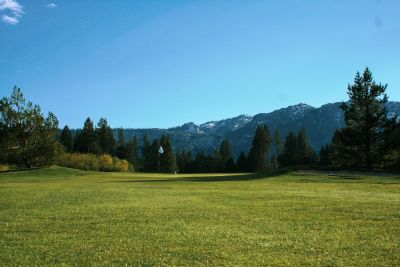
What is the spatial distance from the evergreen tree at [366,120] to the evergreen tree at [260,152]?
59.5 metres

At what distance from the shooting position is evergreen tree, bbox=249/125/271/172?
116 metres

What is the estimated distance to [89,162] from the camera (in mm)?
95000

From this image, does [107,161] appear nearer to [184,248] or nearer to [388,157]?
[388,157]

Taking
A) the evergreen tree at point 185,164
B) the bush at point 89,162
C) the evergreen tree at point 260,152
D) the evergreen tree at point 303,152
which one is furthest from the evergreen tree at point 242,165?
the bush at point 89,162

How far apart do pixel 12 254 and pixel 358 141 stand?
50.3 m

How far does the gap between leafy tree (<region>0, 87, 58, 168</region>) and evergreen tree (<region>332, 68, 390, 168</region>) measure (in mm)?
40712

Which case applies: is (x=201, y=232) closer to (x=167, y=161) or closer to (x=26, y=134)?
(x=26, y=134)

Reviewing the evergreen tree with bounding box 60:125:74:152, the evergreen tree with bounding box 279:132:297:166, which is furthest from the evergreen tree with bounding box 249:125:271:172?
the evergreen tree with bounding box 60:125:74:152

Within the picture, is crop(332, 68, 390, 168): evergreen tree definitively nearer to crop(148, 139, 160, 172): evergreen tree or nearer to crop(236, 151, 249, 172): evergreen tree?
crop(236, 151, 249, 172): evergreen tree

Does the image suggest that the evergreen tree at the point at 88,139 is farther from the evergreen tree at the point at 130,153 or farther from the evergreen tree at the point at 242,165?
the evergreen tree at the point at 242,165

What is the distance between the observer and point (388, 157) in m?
54.8

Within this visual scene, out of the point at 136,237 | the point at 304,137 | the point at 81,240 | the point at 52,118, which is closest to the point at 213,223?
the point at 136,237

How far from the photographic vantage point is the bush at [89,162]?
92.1 metres

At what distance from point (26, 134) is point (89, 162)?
105ft
